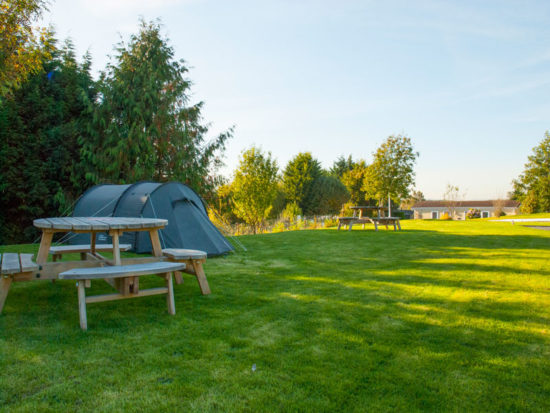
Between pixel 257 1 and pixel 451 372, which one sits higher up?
pixel 257 1

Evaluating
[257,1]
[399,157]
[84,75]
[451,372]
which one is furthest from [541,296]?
[399,157]

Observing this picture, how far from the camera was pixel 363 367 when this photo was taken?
7.58ft

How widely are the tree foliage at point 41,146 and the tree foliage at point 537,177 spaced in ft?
136

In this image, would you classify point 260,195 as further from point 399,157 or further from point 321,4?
point 399,157

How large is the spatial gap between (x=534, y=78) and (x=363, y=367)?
20.8 meters

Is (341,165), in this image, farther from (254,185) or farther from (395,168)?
(254,185)

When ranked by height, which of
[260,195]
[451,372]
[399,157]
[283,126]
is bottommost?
[451,372]

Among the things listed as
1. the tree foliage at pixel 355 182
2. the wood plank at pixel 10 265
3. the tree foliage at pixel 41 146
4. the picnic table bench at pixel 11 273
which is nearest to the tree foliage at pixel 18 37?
the tree foliage at pixel 41 146

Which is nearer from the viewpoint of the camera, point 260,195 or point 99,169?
point 99,169

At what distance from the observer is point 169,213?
702cm

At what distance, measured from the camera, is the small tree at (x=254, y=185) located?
1767 centimetres

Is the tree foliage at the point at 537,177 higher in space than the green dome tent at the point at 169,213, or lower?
higher

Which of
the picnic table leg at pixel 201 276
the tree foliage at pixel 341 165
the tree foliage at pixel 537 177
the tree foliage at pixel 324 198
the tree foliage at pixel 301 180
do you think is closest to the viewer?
the picnic table leg at pixel 201 276

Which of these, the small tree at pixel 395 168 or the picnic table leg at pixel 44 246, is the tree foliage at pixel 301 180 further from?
the picnic table leg at pixel 44 246
